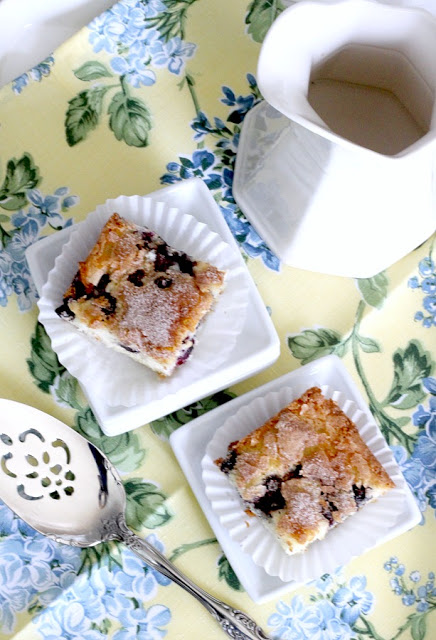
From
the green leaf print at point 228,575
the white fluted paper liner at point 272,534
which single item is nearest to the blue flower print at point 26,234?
the white fluted paper liner at point 272,534

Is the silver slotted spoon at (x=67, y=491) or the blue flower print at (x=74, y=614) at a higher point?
the silver slotted spoon at (x=67, y=491)

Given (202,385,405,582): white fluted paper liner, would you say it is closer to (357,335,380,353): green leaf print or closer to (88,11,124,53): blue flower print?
(357,335,380,353): green leaf print

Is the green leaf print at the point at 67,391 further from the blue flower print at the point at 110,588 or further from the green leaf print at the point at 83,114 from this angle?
the green leaf print at the point at 83,114

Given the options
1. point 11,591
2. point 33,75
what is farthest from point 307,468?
point 33,75

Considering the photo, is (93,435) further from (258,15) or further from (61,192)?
(258,15)

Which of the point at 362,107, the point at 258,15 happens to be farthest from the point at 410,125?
the point at 258,15

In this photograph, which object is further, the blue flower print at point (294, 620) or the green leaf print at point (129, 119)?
the green leaf print at point (129, 119)

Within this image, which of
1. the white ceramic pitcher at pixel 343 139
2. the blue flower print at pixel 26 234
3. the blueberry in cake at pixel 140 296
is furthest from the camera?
the blue flower print at pixel 26 234

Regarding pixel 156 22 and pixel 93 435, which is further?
pixel 156 22
